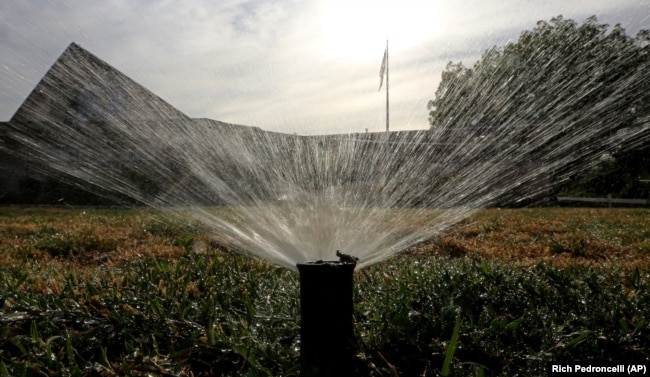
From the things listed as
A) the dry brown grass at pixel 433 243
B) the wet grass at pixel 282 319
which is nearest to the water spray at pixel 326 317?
the wet grass at pixel 282 319

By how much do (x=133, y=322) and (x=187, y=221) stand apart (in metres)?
3.78

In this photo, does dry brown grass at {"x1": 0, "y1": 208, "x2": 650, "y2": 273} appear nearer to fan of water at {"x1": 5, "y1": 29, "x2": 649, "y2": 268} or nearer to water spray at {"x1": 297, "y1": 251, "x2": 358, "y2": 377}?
fan of water at {"x1": 5, "y1": 29, "x2": 649, "y2": 268}

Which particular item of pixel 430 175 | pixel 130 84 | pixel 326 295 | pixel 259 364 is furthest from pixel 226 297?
pixel 430 175

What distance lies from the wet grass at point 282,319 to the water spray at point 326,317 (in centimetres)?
14

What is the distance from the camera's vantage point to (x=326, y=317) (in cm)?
146

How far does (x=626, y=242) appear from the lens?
14.6ft

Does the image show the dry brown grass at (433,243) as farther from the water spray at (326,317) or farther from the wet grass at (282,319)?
the water spray at (326,317)

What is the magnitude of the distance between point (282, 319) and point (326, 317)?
0.57m

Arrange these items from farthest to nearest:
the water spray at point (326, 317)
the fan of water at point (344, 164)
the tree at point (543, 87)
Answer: the tree at point (543, 87) → the fan of water at point (344, 164) → the water spray at point (326, 317)

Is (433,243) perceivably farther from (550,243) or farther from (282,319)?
(282,319)

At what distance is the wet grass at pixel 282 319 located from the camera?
1.72 metres

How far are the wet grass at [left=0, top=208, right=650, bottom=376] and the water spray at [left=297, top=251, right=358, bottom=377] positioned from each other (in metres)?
0.14

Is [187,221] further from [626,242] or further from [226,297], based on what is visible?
[626,242]

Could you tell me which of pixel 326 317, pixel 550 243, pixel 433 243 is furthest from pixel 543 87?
pixel 326 317
